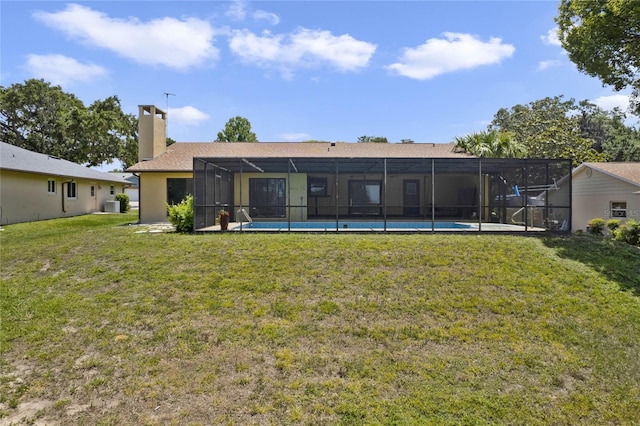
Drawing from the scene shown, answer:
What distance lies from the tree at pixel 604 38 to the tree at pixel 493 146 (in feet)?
17.7

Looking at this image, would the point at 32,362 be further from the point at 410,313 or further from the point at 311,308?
the point at 410,313

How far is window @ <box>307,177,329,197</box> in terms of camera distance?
17.4 meters

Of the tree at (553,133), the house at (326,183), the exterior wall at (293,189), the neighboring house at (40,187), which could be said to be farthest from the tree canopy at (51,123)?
the tree at (553,133)

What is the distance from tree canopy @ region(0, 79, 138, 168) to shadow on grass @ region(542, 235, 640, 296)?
3356 cm

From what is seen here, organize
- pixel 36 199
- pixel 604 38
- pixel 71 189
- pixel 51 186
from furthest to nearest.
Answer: pixel 71 189 → pixel 51 186 → pixel 36 199 → pixel 604 38

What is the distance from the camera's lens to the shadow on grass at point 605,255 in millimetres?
6906

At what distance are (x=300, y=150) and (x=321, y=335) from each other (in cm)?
1427

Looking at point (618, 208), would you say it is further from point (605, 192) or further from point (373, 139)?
point (373, 139)

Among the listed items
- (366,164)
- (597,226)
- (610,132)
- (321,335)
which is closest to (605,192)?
(597,226)

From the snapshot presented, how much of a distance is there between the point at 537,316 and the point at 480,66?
1232 cm

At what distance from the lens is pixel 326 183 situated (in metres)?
17.6

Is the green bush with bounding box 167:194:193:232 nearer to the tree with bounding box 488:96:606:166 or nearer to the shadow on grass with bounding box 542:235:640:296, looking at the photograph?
the shadow on grass with bounding box 542:235:640:296

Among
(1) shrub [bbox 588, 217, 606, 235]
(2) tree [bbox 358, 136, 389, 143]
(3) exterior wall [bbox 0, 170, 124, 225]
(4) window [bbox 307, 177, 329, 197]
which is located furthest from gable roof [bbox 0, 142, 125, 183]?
(2) tree [bbox 358, 136, 389, 143]

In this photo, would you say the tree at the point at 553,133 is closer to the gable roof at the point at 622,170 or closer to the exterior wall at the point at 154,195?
the gable roof at the point at 622,170
